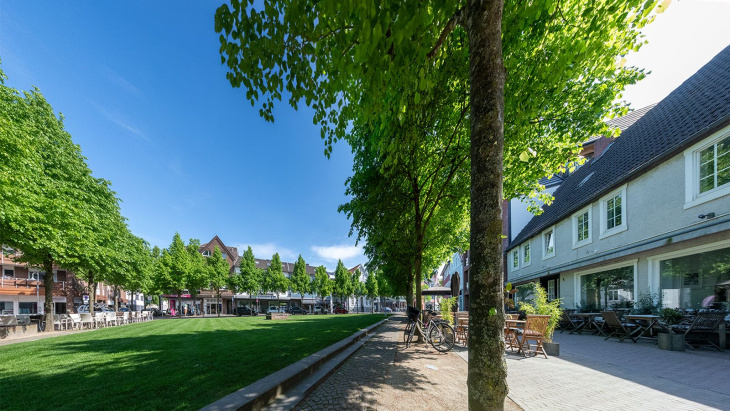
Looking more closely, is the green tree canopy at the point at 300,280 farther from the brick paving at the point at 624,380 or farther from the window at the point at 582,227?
the brick paving at the point at 624,380

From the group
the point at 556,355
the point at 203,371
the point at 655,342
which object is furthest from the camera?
the point at 655,342

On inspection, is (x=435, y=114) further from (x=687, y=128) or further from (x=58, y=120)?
(x=58, y=120)

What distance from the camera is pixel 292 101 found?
14.6 feet

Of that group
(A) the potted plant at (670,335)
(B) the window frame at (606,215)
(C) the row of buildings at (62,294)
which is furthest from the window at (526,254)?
(C) the row of buildings at (62,294)

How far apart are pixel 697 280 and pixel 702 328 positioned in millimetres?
1945

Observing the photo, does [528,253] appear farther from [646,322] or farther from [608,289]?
[646,322]

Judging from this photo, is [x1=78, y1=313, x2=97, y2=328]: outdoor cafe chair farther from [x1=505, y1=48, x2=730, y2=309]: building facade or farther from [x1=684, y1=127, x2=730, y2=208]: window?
[x1=684, y1=127, x2=730, y2=208]: window

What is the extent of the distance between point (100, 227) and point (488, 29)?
22.0 m

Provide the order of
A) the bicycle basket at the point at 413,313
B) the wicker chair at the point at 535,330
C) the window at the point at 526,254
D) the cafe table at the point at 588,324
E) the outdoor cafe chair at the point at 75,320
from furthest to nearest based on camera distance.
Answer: the window at the point at 526,254, the outdoor cafe chair at the point at 75,320, the cafe table at the point at 588,324, the bicycle basket at the point at 413,313, the wicker chair at the point at 535,330

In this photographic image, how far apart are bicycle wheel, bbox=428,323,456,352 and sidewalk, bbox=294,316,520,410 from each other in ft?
2.07

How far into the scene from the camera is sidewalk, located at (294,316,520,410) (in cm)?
398

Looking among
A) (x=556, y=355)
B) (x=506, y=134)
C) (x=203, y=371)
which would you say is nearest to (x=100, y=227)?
(x=203, y=371)

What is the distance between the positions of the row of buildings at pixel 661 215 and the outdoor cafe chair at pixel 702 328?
3.71ft

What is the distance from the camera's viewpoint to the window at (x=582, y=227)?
43.6ft
